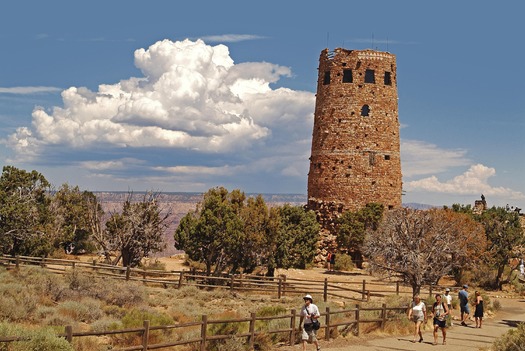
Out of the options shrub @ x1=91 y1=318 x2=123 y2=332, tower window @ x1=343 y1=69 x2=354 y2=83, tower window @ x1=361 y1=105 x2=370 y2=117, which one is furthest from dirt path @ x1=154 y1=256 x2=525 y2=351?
tower window @ x1=343 y1=69 x2=354 y2=83

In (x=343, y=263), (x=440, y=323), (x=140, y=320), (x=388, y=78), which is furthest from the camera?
(x=388, y=78)

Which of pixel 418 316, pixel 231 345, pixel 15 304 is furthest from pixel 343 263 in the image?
pixel 231 345

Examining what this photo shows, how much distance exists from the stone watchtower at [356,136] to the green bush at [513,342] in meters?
35.5

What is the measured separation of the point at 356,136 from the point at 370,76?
18.3 feet

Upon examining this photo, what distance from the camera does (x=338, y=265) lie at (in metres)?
49.1

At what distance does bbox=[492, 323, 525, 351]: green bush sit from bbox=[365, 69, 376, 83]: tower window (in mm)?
38343

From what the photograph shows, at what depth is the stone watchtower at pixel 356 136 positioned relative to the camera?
52250 mm

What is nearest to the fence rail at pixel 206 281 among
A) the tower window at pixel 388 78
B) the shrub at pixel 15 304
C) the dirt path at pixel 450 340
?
the dirt path at pixel 450 340

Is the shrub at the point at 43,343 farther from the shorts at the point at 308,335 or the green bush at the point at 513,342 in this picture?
the green bush at the point at 513,342

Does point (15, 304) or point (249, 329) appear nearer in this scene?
point (249, 329)

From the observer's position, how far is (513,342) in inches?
620

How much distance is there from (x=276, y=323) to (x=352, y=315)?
16.2ft

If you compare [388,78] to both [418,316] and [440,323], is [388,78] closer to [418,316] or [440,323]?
[418,316]

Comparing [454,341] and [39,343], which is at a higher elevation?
[39,343]
